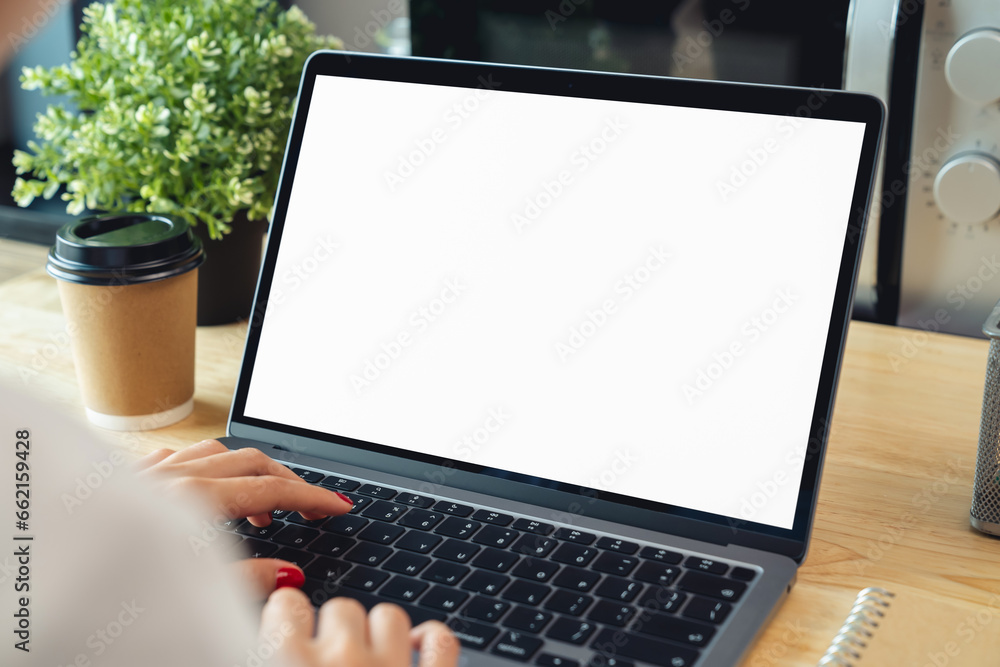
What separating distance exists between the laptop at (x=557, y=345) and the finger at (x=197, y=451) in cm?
6

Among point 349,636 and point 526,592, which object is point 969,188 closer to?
point 526,592

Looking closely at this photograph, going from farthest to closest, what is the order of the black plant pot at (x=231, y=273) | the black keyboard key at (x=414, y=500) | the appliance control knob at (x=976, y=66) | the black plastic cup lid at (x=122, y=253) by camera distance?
the black plant pot at (x=231, y=273) → the appliance control knob at (x=976, y=66) → the black plastic cup lid at (x=122, y=253) → the black keyboard key at (x=414, y=500)

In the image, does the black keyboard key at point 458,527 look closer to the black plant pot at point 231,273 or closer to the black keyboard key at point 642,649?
the black keyboard key at point 642,649

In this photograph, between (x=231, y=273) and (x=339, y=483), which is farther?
(x=231, y=273)

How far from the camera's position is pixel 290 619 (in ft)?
1.69

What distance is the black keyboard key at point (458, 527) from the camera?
26.0 inches

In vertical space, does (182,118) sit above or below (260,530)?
above

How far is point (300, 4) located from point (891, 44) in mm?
1673

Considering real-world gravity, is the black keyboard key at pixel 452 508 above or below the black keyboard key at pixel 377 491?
above

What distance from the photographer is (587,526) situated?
66cm

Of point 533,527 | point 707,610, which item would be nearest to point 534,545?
point 533,527

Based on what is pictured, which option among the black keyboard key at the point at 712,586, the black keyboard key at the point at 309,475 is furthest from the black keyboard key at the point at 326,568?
the black keyboard key at the point at 712,586

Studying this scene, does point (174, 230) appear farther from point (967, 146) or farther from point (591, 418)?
point (967, 146)

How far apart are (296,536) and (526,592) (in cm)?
18
